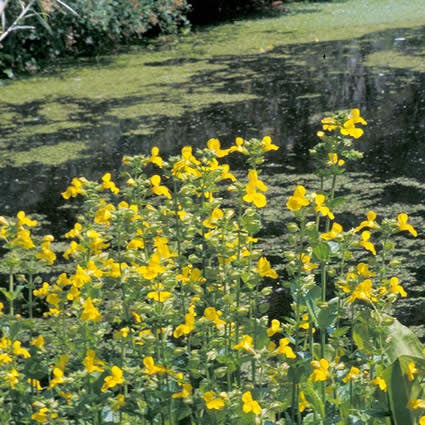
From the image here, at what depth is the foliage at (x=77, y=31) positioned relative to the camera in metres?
6.93

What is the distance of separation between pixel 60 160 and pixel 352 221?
1808 millimetres

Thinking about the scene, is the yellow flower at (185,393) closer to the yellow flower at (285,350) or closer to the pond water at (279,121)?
the yellow flower at (285,350)

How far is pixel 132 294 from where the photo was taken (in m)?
1.54

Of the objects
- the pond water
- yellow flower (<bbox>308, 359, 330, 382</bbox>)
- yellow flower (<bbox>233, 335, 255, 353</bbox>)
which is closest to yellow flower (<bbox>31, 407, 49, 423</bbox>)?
yellow flower (<bbox>233, 335, 255, 353</bbox>)

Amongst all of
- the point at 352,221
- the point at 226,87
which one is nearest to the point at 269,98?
the point at 226,87

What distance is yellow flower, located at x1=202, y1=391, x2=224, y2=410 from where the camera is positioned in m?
1.43

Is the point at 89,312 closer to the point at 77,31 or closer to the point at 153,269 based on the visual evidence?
the point at 153,269

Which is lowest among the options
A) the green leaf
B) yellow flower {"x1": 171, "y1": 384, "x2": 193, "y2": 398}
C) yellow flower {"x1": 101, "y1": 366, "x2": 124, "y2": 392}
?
yellow flower {"x1": 171, "y1": 384, "x2": 193, "y2": 398}

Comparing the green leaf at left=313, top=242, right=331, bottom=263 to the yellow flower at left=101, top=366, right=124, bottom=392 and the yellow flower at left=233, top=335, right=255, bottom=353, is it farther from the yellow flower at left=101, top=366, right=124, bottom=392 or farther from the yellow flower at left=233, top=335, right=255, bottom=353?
the yellow flower at left=101, top=366, right=124, bottom=392

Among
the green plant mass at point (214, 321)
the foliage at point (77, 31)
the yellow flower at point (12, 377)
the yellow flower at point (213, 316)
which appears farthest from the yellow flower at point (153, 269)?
the foliage at point (77, 31)

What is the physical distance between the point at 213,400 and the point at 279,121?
377 centimetres

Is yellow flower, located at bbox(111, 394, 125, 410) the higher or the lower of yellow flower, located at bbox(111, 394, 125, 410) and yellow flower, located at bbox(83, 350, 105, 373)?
the lower

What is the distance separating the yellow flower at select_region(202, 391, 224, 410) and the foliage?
5.56 metres

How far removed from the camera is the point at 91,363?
1.56 metres
